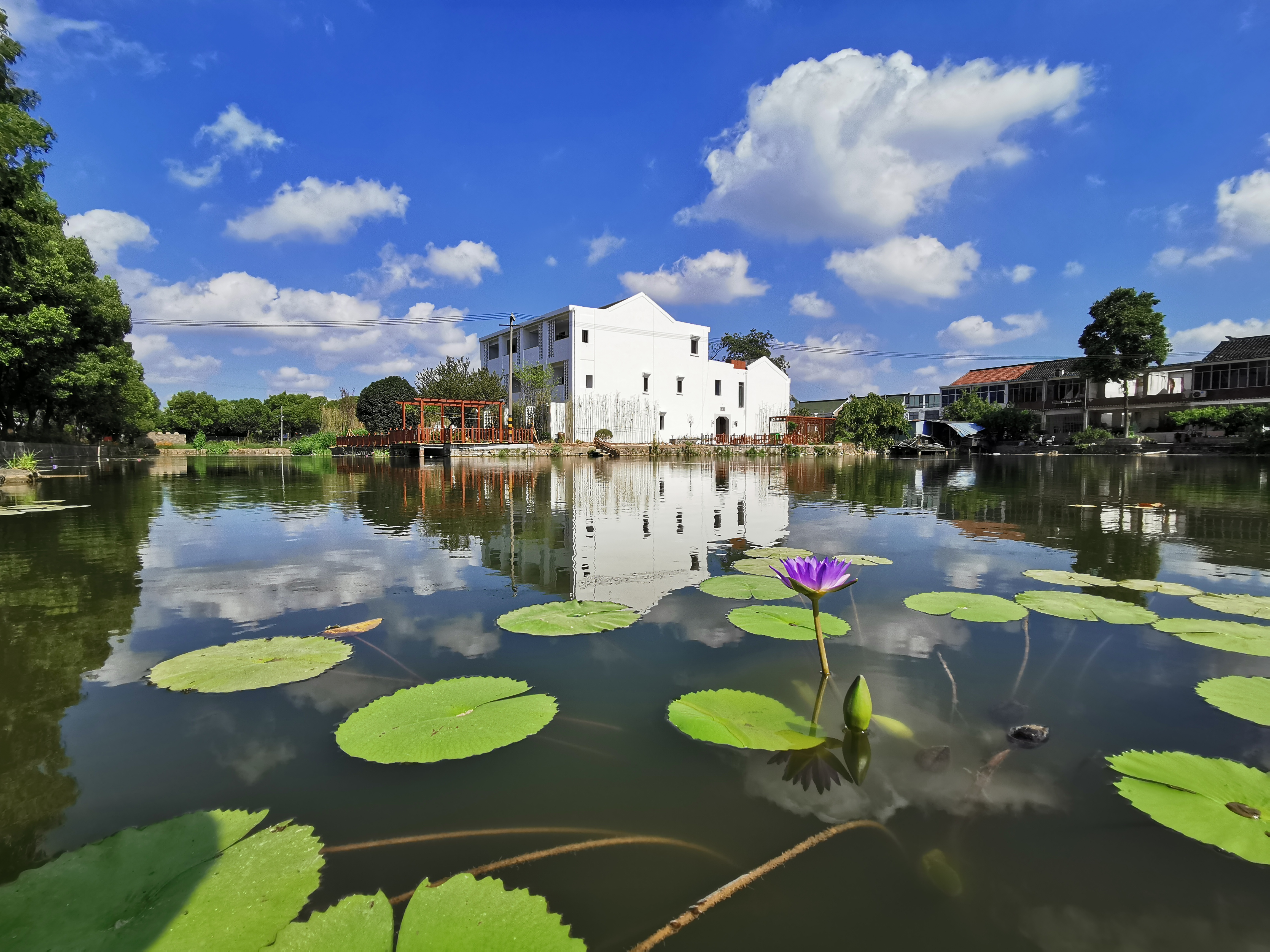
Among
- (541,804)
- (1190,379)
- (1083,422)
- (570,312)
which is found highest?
(570,312)

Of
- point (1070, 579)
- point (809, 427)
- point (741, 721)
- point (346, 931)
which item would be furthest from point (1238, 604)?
point (809, 427)

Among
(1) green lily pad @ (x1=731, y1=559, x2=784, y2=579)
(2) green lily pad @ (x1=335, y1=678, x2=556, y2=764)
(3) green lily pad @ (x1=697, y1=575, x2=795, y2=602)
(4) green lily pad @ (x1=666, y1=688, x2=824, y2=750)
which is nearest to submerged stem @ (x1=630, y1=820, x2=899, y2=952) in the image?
(4) green lily pad @ (x1=666, y1=688, x2=824, y2=750)

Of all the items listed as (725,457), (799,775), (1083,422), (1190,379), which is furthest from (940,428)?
(799,775)

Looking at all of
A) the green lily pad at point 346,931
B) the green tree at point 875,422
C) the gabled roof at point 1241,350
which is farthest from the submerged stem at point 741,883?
the gabled roof at point 1241,350

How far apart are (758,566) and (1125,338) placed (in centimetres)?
4118

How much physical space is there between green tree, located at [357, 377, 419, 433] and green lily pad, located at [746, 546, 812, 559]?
4828 centimetres

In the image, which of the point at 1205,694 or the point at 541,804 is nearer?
the point at 541,804

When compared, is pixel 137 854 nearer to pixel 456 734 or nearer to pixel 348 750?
pixel 348 750

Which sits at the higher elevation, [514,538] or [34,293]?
[34,293]

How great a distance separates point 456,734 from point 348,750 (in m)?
0.33

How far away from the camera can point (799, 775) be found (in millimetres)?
1773

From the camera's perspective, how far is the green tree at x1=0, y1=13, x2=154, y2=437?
39.9 ft

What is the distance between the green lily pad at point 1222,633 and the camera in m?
2.73

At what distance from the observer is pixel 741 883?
1354mm
